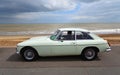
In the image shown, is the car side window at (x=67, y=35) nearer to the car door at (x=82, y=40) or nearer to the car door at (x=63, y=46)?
the car door at (x=63, y=46)

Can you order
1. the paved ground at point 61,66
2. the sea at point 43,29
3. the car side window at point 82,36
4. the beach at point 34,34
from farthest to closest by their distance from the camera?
1. the sea at point 43,29
2. the beach at point 34,34
3. the car side window at point 82,36
4. the paved ground at point 61,66

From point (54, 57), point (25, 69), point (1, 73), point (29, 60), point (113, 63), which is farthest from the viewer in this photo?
point (54, 57)

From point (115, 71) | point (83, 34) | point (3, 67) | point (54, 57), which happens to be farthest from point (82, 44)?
point (3, 67)

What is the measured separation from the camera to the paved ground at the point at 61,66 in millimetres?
7835

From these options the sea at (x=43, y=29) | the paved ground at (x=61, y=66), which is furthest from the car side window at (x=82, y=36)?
the sea at (x=43, y=29)

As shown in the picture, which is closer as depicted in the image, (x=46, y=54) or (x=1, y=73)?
(x=1, y=73)

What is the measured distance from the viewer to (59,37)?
10.1 metres

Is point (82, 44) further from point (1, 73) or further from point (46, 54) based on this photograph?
point (1, 73)

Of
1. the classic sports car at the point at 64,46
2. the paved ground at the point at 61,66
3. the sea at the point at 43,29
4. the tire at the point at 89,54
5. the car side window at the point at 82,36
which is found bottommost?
the paved ground at the point at 61,66

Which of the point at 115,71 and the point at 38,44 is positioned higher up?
the point at 38,44

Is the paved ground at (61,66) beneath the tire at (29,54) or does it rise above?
beneath

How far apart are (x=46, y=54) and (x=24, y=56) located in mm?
1015

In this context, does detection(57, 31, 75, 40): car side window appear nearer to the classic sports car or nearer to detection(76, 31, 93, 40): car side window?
the classic sports car

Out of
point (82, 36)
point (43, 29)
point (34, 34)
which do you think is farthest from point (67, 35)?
point (43, 29)
